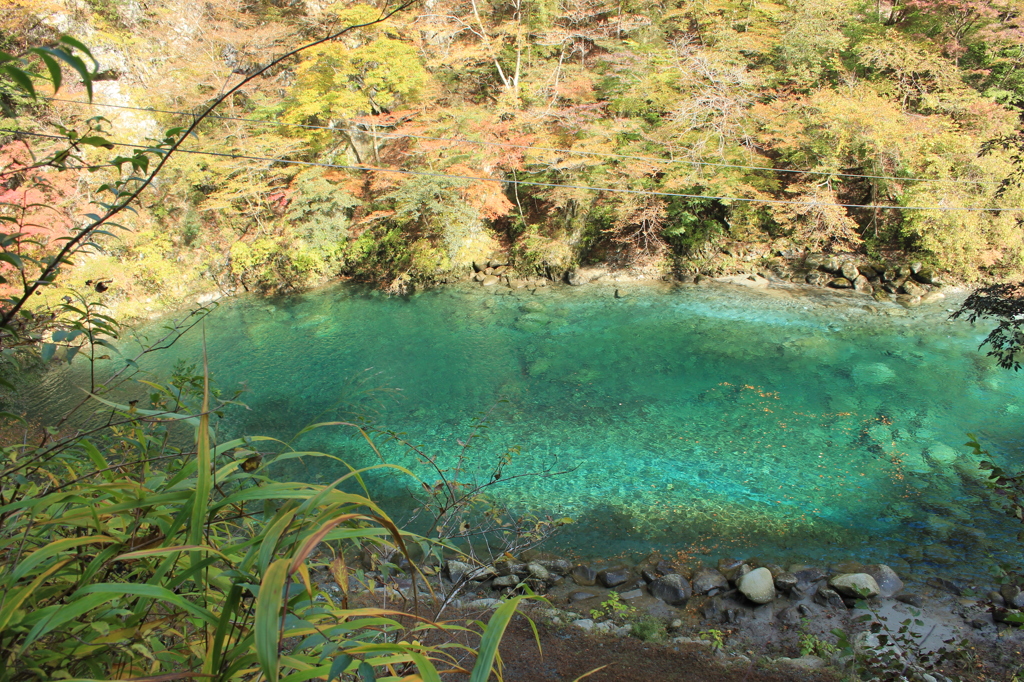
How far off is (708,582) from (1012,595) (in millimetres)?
2031

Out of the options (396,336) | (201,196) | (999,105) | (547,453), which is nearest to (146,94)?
(201,196)

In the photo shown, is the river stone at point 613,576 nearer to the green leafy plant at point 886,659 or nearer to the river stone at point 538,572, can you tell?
the river stone at point 538,572

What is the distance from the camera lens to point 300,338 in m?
9.27

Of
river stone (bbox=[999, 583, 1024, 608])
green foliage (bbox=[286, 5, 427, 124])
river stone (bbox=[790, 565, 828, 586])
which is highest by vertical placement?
green foliage (bbox=[286, 5, 427, 124])

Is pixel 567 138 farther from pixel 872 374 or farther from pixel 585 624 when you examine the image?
pixel 585 624

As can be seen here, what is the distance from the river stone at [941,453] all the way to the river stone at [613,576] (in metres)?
3.72

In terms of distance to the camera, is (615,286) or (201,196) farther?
(201,196)

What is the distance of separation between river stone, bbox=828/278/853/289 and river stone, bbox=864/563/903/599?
6.92 meters

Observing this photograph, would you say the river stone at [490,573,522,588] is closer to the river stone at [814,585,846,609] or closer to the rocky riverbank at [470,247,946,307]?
the river stone at [814,585,846,609]

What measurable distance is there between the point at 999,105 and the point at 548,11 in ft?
29.6

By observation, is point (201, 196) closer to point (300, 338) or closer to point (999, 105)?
point (300, 338)

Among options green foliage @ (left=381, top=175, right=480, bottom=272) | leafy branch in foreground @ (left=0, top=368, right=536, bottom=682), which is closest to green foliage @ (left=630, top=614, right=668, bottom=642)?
leafy branch in foreground @ (left=0, top=368, right=536, bottom=682)

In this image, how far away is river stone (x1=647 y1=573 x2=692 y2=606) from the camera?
396cm

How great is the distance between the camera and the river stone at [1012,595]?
357cm
